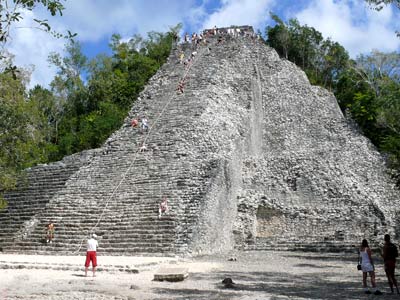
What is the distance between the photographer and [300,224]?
18.0m

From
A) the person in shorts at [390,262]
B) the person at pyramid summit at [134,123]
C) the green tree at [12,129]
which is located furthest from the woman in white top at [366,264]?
the person at pyramid summit at [134,123]

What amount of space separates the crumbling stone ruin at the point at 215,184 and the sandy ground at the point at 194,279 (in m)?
1.77

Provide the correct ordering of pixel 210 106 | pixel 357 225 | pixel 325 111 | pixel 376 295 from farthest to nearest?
pixel 325 111 → pixel 210 106 → pixel 357 225 → pixel 376 295

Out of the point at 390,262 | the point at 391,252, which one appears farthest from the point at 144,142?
the point at 390,262

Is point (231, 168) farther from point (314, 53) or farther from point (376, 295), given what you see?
point (314, 53)

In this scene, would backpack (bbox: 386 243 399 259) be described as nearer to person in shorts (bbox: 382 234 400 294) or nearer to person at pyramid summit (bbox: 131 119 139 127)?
person in shorts (bbox: 382 234 400 294)

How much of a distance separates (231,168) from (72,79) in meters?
20.8

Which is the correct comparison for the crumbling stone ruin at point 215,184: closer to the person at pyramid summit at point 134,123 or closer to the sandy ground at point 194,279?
the person at pyramid summit at point 134,123

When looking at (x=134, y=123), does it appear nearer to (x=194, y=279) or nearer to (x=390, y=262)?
(x=194, y=279)

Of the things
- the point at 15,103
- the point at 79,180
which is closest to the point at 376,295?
the point at 15,103

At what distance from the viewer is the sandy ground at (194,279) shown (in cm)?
812

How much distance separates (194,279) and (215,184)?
254 inches

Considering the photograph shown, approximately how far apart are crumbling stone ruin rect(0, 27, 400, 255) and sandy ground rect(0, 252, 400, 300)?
1.77 meters

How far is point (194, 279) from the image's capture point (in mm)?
10086
